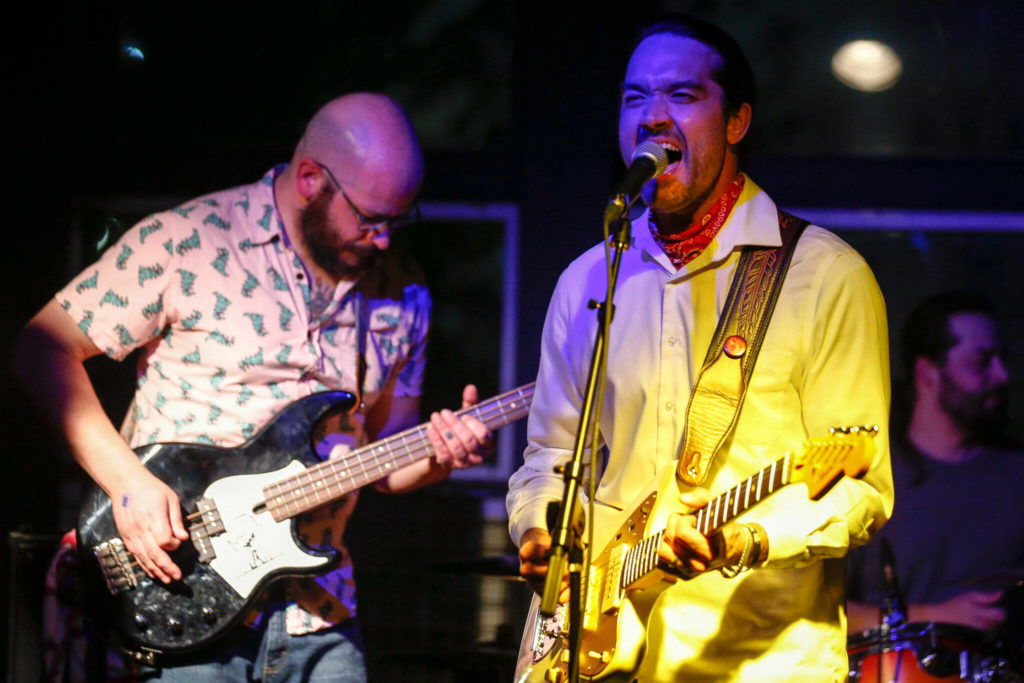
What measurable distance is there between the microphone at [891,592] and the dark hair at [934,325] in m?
0.61

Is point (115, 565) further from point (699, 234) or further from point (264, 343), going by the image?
point (699, 234)

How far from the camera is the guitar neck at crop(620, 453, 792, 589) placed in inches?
72.9

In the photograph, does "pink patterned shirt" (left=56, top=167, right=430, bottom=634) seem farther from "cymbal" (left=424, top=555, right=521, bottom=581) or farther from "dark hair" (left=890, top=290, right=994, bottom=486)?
"dark hair" (left=890, top=290, right=994, bottom=486)

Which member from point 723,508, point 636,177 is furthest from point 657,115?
point 723,508

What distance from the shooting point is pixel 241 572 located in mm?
3129

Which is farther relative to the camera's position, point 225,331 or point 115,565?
point 225,331

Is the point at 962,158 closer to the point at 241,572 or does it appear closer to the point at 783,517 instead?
the point at 783,517

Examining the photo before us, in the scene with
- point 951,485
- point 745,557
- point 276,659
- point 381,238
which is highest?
point 381,238

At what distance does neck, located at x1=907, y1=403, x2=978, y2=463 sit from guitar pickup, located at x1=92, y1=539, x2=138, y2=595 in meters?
2.60

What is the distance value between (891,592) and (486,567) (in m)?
1.36

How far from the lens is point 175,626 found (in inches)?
123

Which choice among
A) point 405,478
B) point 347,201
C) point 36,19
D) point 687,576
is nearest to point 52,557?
point 405,478

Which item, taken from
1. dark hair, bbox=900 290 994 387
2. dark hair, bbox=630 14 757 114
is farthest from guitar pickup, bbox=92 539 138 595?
dark hair, bbox=900 290 994 387

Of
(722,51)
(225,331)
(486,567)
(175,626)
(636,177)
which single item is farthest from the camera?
(225,331)
